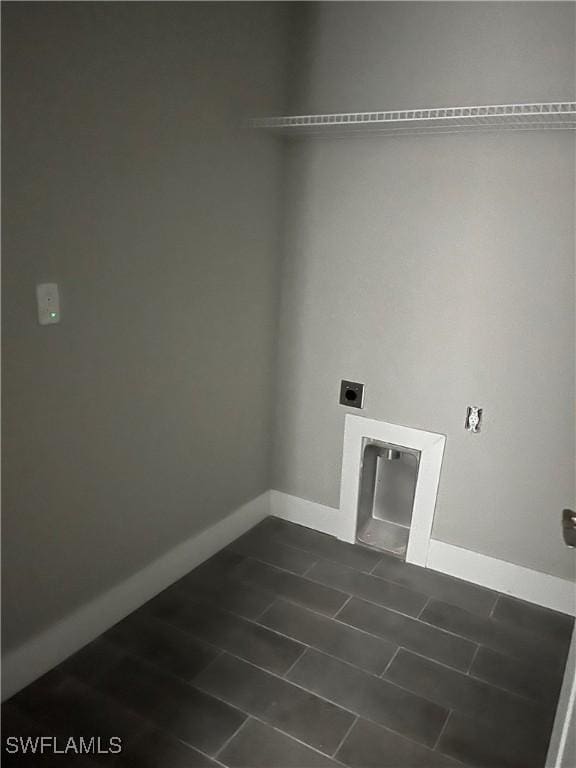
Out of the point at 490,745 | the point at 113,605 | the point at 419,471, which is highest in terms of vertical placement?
the point at 419,471

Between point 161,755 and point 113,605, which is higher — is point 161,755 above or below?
below

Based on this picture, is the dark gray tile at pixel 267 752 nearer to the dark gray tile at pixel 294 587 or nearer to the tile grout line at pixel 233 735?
the tile grout line at pixel 233 735

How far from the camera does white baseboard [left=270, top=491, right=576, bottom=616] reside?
249 cm

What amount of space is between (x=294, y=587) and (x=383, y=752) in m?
0.84

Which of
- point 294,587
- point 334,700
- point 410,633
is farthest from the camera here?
point 294,587

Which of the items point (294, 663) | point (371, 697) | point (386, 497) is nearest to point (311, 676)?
point (294, 663)

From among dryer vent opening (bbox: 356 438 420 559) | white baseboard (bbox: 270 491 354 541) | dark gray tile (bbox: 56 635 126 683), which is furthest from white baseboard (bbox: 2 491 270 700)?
dryer vent opening (bbox: 356 438 420 559)

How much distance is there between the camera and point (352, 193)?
262 cm

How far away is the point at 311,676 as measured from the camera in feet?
6.91

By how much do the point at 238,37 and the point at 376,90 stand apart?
58 centimetres

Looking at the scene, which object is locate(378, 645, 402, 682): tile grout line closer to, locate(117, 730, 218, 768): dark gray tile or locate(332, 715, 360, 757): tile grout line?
locate(332, 715, 360, 757): tile grout line

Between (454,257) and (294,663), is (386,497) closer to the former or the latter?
(294,663)

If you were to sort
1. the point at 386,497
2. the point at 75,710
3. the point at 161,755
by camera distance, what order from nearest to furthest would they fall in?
the point at 161,755, the point at 75,710, the point at 386,497

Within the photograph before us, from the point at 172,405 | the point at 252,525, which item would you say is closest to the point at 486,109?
the point at 172,405
